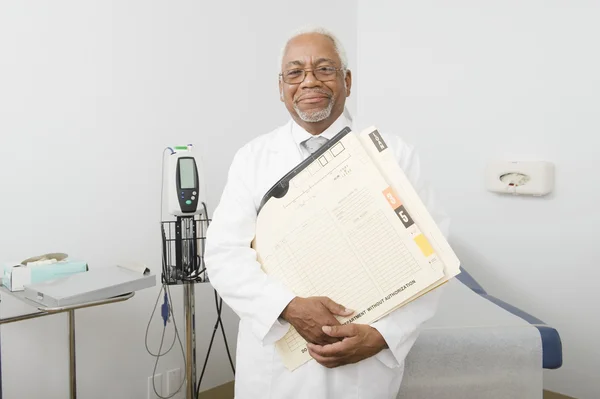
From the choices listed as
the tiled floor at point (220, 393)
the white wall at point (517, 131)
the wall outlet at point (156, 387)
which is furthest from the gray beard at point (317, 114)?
the tiled floor at point (220, 393)

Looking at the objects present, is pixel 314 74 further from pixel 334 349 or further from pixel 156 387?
pixel 156 387

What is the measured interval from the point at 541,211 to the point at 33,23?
2.03m

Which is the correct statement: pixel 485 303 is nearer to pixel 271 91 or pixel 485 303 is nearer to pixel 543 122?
pixel 543 122

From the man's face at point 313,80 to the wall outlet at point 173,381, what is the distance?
4.42 ft

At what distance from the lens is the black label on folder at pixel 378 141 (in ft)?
3.48

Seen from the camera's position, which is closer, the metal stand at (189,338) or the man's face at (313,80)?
the man's face at (313,80)

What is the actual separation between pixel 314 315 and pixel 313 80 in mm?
571

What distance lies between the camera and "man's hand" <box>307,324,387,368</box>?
101 cm

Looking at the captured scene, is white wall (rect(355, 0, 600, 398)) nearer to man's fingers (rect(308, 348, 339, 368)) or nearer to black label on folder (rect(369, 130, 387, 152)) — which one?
black label on folder (rect(369, 130, 387, 152))

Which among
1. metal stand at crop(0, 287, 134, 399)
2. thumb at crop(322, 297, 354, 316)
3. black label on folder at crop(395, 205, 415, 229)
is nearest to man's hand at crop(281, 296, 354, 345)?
thumb at crop(322, 297, 354, 316)

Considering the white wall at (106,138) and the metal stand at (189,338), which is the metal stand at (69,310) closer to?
the white wall at (106,138)

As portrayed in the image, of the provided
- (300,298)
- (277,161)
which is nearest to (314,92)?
(277,161)

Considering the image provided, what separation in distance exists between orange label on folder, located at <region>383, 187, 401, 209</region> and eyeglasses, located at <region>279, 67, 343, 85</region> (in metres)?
0.37

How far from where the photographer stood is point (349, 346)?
3.31 feet
